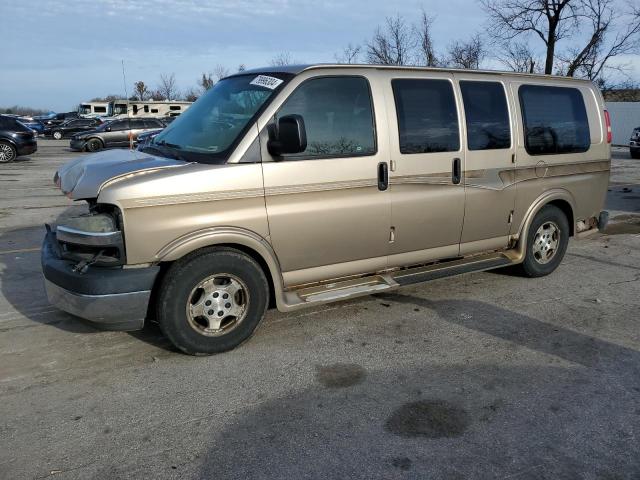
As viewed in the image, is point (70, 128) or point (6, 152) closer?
point (6, 152)

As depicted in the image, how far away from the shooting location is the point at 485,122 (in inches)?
210

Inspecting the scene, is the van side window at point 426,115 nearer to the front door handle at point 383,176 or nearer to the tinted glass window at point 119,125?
the front door handle at point 383,176

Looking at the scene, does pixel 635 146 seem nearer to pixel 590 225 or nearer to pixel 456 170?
pixel 590 225

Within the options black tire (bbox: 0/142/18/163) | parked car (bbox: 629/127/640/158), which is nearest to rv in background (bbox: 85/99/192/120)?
black tire (bbox: 0/142/18/163)

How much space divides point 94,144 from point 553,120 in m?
24.1

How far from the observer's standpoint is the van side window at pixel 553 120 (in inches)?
225

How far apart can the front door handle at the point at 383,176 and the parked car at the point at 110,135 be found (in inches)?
892

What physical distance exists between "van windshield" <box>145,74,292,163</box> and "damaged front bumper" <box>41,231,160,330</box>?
3.25ft

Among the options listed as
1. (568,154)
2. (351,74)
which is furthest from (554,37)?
(351,74)

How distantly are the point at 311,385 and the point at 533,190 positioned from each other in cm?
342

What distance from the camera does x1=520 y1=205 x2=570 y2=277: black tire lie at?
236 inches

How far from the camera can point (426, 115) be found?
4926 millimetres

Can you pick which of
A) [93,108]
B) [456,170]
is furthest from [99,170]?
[93,108]

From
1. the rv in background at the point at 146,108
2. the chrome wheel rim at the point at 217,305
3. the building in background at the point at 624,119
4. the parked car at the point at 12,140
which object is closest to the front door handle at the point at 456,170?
the chrome wheel rim at the point at 217,305
